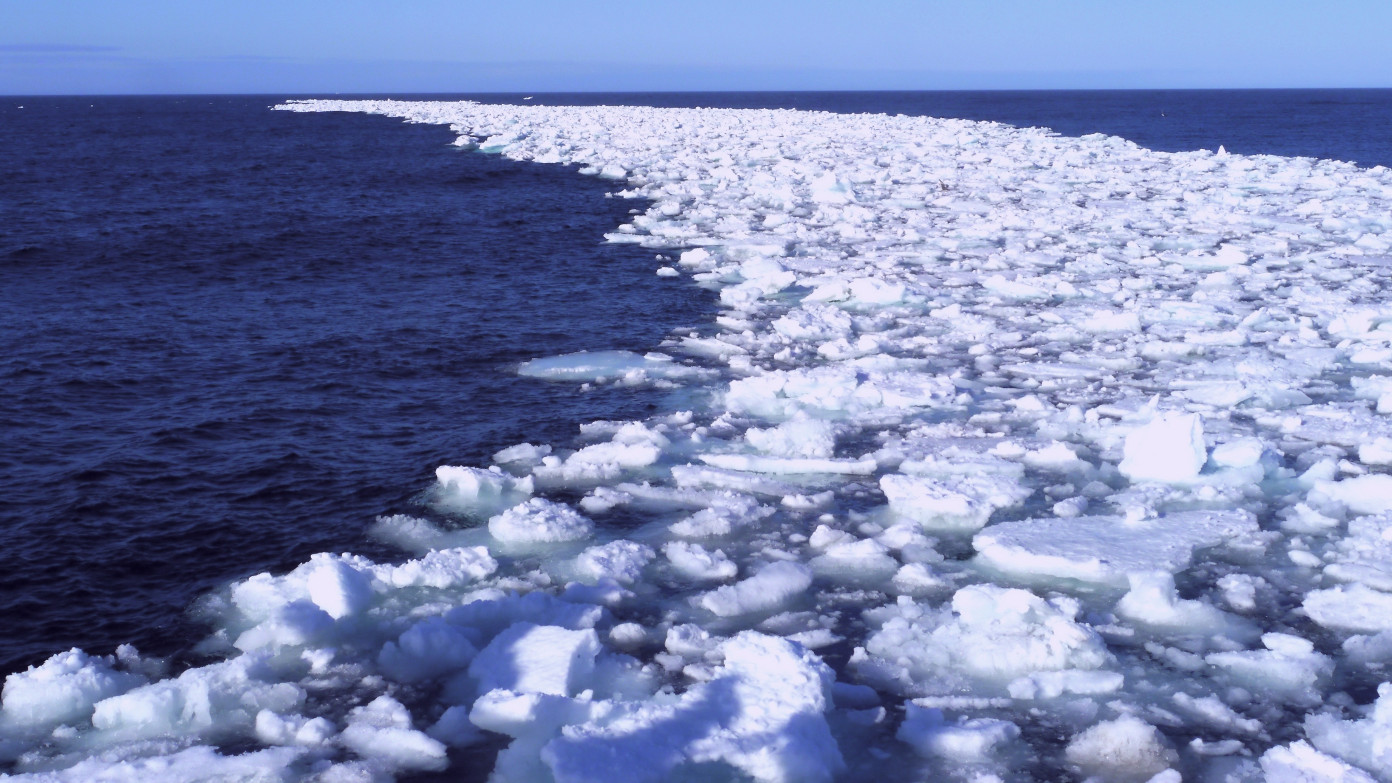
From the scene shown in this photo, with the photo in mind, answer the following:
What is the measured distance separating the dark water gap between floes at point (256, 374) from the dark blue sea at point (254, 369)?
25 millimetres

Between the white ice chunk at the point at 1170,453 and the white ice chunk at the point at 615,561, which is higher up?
the white ice chunk at the point at 1170,453

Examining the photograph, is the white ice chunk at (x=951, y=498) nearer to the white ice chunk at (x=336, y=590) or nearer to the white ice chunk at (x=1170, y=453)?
the white ice chunk at (x=1170, y=453)

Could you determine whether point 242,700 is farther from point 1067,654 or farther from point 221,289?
point 221,289

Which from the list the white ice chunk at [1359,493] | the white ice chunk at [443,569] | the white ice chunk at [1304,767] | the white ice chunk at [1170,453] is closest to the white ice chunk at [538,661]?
the white ice chunk at [443,569]

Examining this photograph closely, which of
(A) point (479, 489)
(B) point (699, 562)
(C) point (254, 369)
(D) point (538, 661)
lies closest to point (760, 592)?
(B) point (699, 562)

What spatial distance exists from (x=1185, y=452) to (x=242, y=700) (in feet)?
15.3

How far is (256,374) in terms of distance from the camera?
848cm

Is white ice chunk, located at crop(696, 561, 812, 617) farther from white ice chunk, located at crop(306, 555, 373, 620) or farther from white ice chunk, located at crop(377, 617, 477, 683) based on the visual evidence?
white ice chunk, located at crop(306, 555, 373, 620)

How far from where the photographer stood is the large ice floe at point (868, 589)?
137 inches

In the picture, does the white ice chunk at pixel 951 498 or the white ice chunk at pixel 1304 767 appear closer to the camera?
the white ice chunk at pixel 1304 767

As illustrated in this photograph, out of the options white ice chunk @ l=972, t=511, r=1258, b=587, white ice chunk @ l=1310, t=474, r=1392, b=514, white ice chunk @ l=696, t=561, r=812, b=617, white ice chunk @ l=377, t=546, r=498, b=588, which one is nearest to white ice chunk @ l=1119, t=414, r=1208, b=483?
white ice chunk @ l=972, t=511, r=1258, b=587

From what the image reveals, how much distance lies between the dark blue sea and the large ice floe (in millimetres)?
567

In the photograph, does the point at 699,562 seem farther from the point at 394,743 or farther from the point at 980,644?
the point at 394,743

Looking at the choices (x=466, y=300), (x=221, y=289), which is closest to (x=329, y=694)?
(x=466, y=300)
